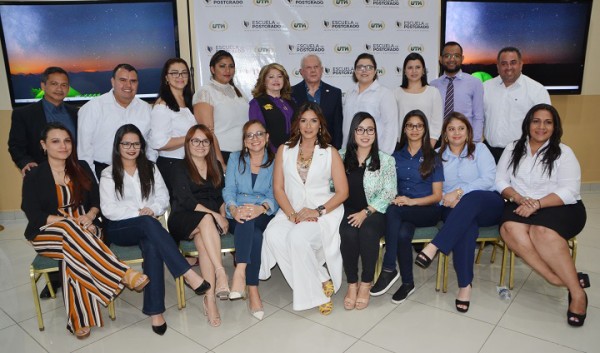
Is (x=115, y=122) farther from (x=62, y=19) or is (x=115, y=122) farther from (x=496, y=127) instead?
(x=496, y=127)

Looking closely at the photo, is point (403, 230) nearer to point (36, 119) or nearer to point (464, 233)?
point (464, 233)

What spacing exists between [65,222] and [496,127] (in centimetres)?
348

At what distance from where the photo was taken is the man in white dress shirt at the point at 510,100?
3.71 m

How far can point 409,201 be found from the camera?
3.08m

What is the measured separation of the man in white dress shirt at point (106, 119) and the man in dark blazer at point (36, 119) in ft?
0.96

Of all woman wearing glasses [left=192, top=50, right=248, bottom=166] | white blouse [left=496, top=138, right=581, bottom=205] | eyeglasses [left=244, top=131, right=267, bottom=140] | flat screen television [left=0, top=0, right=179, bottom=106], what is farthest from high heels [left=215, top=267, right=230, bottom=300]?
flat screen television [left=0, top=0, right=179, bottom=106]

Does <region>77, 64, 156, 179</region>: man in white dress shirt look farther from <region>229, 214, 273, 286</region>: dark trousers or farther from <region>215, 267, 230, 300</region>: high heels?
<region>215, 267, 230, 300</region>: high heels

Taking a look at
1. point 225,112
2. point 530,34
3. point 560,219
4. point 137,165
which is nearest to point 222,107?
point 225,112

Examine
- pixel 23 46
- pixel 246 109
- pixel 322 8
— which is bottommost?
pixel 246 109

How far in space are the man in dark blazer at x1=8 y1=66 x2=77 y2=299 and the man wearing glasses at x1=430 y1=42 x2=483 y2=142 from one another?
326 cm

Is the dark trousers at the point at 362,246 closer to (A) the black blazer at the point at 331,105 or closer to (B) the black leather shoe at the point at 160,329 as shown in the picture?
(A) the black blazer at the point at 331,105

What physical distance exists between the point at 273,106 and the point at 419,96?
1.27 meters

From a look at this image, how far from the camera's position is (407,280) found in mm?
3045

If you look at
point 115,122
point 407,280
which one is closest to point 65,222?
point 115,122
